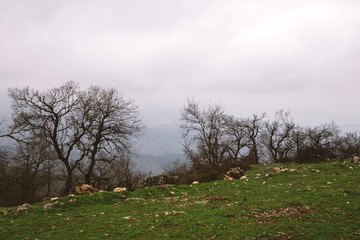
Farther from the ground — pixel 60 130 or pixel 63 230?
pixel 60 130

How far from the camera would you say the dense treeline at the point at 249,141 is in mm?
29517

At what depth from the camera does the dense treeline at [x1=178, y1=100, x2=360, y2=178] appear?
29.5 m

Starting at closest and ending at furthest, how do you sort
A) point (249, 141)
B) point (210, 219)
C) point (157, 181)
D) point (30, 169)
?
point (210, 219), point (157, 181), point (30, 169), point (249, 141)

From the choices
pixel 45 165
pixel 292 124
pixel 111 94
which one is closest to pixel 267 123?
pixel 292 124

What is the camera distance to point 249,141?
1875 inches

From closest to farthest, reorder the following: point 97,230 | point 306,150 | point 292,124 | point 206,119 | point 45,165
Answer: point 97,230, point 306,150, point 45,165, point 206,119, point 292,124

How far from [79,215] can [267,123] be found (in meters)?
48.0

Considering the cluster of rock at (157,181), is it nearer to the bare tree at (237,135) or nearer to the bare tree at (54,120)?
the bare tree at (54,120)

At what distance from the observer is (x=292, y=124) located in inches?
1941

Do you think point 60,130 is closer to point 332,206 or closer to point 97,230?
point 97,230

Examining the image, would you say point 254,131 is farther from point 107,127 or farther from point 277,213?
point 277,213

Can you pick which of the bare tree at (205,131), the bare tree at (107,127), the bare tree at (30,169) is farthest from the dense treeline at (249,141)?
the bare tree at (30,169)

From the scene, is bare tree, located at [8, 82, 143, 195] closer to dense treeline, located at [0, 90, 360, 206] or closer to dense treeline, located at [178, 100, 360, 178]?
dense treeline, located at [0, 90, 360, 206]

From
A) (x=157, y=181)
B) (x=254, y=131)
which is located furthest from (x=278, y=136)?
(x=157, y=181)
